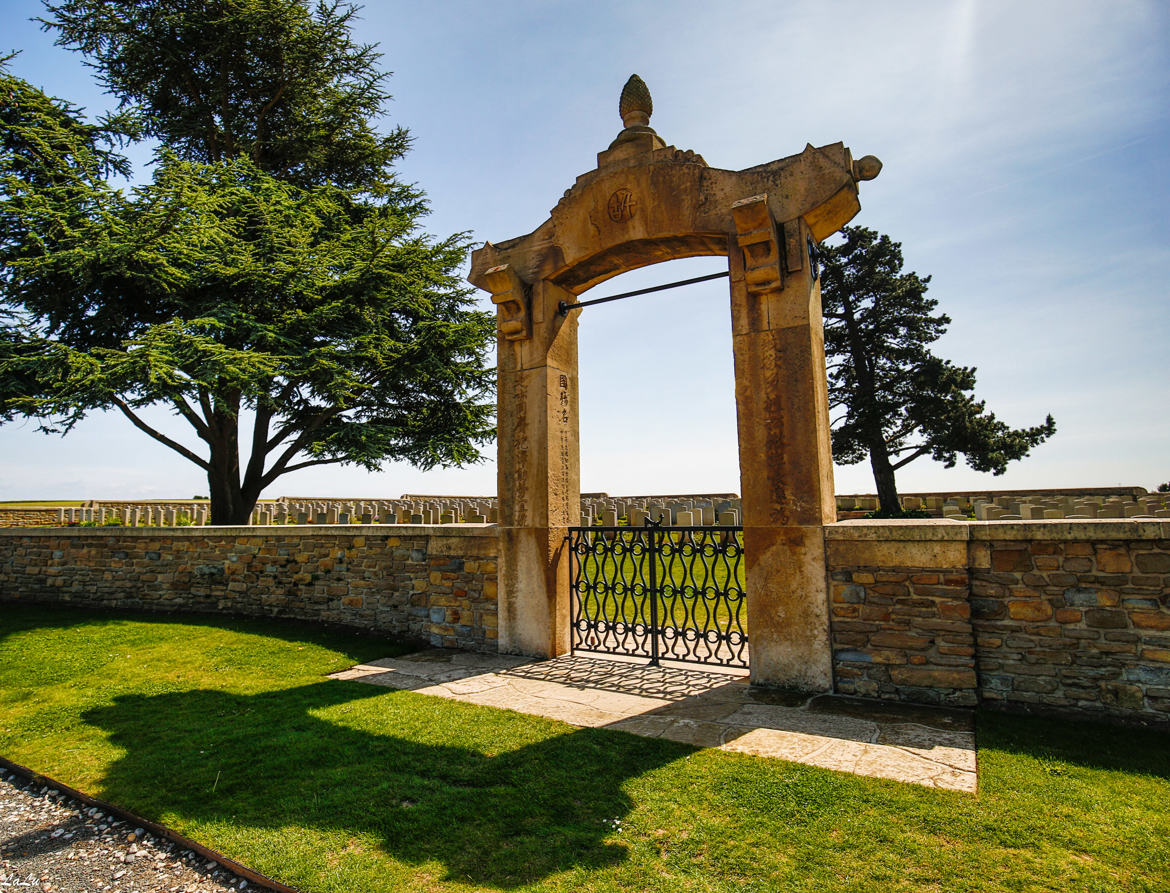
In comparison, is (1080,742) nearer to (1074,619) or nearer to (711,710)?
(1074,619)

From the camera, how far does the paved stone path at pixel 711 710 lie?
3545 mm

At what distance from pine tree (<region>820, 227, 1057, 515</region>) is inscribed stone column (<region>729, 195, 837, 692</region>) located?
1609cm

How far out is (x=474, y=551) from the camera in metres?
6.81

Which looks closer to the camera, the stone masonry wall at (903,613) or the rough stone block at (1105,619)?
the rough stone block at (1105,619)

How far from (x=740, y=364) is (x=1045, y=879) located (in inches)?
155

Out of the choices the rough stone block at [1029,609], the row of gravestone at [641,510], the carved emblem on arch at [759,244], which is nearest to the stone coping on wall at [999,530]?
the rough stone block at [1029,609]

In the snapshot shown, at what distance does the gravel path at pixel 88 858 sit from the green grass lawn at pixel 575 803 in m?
0.12

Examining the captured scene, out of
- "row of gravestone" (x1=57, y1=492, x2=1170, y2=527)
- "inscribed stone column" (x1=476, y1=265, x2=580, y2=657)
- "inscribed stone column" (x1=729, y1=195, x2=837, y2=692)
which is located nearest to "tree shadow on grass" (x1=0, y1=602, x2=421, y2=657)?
"inscribed stone column" (x1=476, y1=265, x2=580, y2=657)

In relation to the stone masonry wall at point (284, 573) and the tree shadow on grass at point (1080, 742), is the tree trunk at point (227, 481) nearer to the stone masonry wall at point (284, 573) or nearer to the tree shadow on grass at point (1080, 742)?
the stone masonry wall at point (284, 573)

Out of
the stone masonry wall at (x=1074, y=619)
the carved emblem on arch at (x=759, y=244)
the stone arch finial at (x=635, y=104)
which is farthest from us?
the stone arch finial at (x=635, y=104)

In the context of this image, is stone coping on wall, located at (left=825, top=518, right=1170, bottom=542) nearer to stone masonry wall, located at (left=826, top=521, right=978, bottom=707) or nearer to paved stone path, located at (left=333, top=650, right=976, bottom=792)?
stone masonry wall, located at (left=826, top=521, right=978, bottom=707)

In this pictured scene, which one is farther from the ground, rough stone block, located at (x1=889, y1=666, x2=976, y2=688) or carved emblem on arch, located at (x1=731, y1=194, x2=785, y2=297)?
carved emblem on arch, located at (x1=731, y1=194, x2=785, y2=297)

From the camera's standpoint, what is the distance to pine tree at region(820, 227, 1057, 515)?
19.5m

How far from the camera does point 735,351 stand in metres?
5.44
